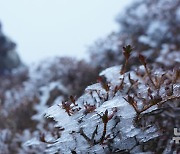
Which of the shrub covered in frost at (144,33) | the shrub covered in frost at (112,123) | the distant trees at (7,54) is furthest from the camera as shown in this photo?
the distant trees at (7,54)

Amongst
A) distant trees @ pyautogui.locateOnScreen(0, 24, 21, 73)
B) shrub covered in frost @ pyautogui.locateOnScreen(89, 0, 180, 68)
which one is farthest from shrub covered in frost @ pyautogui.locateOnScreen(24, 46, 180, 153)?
distant trees @ pyautogui.locateOnScreen(0, 24, 21, 73)

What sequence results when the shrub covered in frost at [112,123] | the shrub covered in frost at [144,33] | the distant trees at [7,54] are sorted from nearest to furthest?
the shrub covered in frost at [112,123]
the shrub covered in frost at [144,33]
the distant trees at [7,54]

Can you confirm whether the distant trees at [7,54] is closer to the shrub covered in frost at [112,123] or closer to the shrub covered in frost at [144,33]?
the shrub covered in frost at [144,33]

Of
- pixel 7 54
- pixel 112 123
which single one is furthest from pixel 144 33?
pixel 112 123

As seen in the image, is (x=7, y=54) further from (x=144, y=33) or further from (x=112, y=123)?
(x=112, y=123)

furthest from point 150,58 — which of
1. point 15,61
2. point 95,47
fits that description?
point 15,61

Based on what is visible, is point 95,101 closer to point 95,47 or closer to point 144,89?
point 144,89

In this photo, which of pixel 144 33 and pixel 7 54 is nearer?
pixel 144 33

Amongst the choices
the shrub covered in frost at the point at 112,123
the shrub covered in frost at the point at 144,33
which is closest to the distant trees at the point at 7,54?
the shrub covered in frost at the point at 144,33

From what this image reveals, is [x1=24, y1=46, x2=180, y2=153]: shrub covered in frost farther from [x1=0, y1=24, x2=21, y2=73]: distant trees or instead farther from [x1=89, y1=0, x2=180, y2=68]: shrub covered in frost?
[x1=0, y1=24, x2=21, y2=73]: distant trees

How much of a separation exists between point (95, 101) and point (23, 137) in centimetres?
299

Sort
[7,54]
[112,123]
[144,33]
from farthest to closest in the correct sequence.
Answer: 1. [7,54]
2. [144,33]
3. [112,123]

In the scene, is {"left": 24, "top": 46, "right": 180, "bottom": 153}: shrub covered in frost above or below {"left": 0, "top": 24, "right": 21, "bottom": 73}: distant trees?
below

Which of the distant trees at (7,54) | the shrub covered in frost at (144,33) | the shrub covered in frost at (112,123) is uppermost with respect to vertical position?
the distant trees at (7,54)
